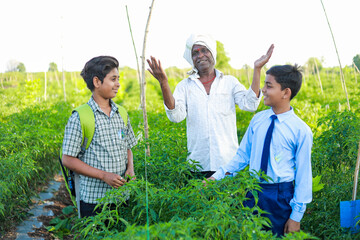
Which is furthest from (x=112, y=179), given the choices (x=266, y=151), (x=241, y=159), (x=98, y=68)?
(x=266, y=151)

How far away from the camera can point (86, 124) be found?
219cm

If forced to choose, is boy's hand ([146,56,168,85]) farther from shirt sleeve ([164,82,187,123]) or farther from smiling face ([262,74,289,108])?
smiling face ([262,74,289,108])

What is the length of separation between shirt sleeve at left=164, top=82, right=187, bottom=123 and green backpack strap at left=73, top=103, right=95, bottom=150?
0.58 metres

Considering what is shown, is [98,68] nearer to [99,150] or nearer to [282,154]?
[99,150]

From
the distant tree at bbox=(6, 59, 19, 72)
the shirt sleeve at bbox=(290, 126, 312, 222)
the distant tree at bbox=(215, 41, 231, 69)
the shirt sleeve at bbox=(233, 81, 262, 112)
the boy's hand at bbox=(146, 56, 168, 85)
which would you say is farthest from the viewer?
the distant tree at bbox=(215, 41, 231, 69)

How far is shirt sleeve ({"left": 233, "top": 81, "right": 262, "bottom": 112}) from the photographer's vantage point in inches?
99.6

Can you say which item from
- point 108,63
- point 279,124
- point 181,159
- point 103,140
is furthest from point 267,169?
point 108,63

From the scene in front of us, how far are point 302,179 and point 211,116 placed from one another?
2.99ft

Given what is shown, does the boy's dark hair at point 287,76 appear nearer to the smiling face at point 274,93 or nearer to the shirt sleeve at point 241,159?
the smiling face at point 274,93

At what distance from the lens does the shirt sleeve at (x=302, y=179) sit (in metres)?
1.99

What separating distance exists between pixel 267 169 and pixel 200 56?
111cm

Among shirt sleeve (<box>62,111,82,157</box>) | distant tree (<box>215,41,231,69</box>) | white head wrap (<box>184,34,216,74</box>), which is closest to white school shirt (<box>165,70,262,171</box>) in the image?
white head wrap (<box>184,34,216,74</box>)

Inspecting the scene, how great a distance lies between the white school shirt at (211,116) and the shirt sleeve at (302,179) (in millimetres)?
688

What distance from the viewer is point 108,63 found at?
2314 millimetres
